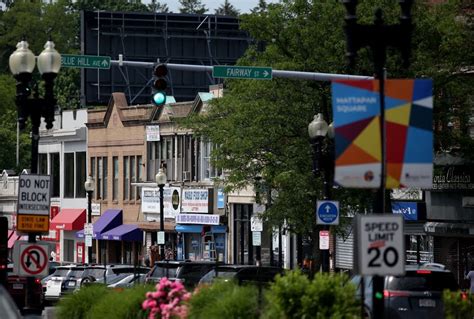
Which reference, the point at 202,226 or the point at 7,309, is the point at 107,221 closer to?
the point at 202,226

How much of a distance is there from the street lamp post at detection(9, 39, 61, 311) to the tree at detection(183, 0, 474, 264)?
14.2 m

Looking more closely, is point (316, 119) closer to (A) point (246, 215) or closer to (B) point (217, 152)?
(B) point (217, 152)

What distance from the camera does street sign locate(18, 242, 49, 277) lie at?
2347 cm

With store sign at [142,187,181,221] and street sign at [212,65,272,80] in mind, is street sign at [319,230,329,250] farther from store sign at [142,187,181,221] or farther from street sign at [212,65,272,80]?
store sign at [142,187,181,221]

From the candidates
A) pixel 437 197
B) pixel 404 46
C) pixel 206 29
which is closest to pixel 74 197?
pixel 206 29

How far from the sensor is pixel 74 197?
7675cm

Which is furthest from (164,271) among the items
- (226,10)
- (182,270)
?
(226,10)

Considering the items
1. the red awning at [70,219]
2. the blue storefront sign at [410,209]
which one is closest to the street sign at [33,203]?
the blue storefront sign at [410,209]

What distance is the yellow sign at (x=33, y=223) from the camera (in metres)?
23.7

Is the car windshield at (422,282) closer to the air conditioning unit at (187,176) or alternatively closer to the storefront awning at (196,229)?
the storefront awning at (196,229)

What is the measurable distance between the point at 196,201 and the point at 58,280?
16679 millimetres

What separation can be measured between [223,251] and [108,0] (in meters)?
67.4

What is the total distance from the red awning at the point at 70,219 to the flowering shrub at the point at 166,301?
52.7 meters

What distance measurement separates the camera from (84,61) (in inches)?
1211
